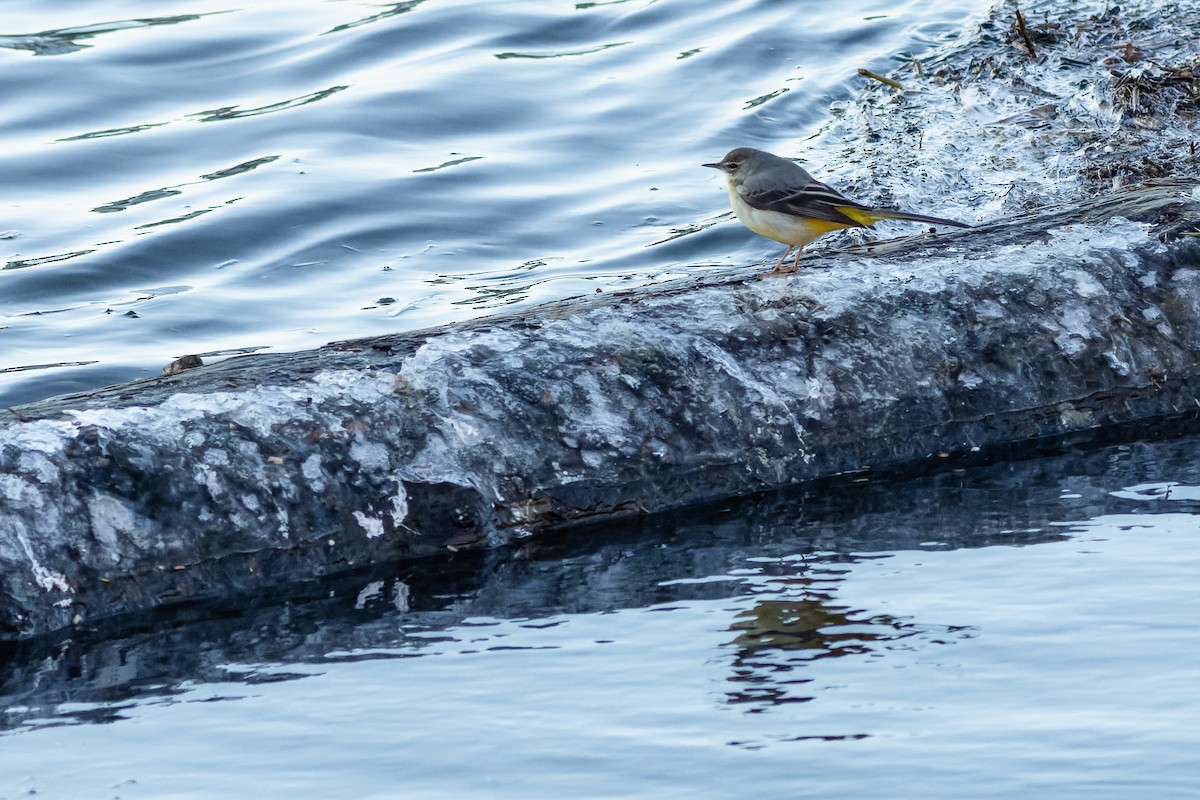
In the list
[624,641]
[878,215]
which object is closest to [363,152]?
[878,215]

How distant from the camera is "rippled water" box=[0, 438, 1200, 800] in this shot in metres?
3.87

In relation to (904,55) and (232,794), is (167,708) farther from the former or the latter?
(904,55)

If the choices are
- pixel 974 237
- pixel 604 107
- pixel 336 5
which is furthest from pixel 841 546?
pixel 336 5

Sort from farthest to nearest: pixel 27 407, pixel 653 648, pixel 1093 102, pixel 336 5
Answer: pixel 336 5, pixel 1093 102, pixel 27 407, pixel 653 648

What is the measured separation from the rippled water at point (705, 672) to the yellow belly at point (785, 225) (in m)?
1.48

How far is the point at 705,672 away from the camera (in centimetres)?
444

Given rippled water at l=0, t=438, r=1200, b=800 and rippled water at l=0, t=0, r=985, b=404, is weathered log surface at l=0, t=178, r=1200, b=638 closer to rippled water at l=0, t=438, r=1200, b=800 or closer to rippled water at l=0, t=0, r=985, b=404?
rippled water at l=0, t=438, r=1200, b=800

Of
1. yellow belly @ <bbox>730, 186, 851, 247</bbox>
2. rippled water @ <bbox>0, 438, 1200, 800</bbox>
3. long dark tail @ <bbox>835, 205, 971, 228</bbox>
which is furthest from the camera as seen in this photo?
yellow belly @ <bbox>730, 186, 851, 247</bbox>

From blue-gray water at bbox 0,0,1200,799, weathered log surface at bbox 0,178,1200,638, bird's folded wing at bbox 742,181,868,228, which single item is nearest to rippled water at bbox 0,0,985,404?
blue-gray water at bbox 0,0,1200,799

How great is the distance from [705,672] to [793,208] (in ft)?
9.21

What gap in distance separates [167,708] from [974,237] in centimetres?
385

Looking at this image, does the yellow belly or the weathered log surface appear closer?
the weathered log surface

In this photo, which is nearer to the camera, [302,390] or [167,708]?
[167,708]

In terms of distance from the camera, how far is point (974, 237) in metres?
6.70
